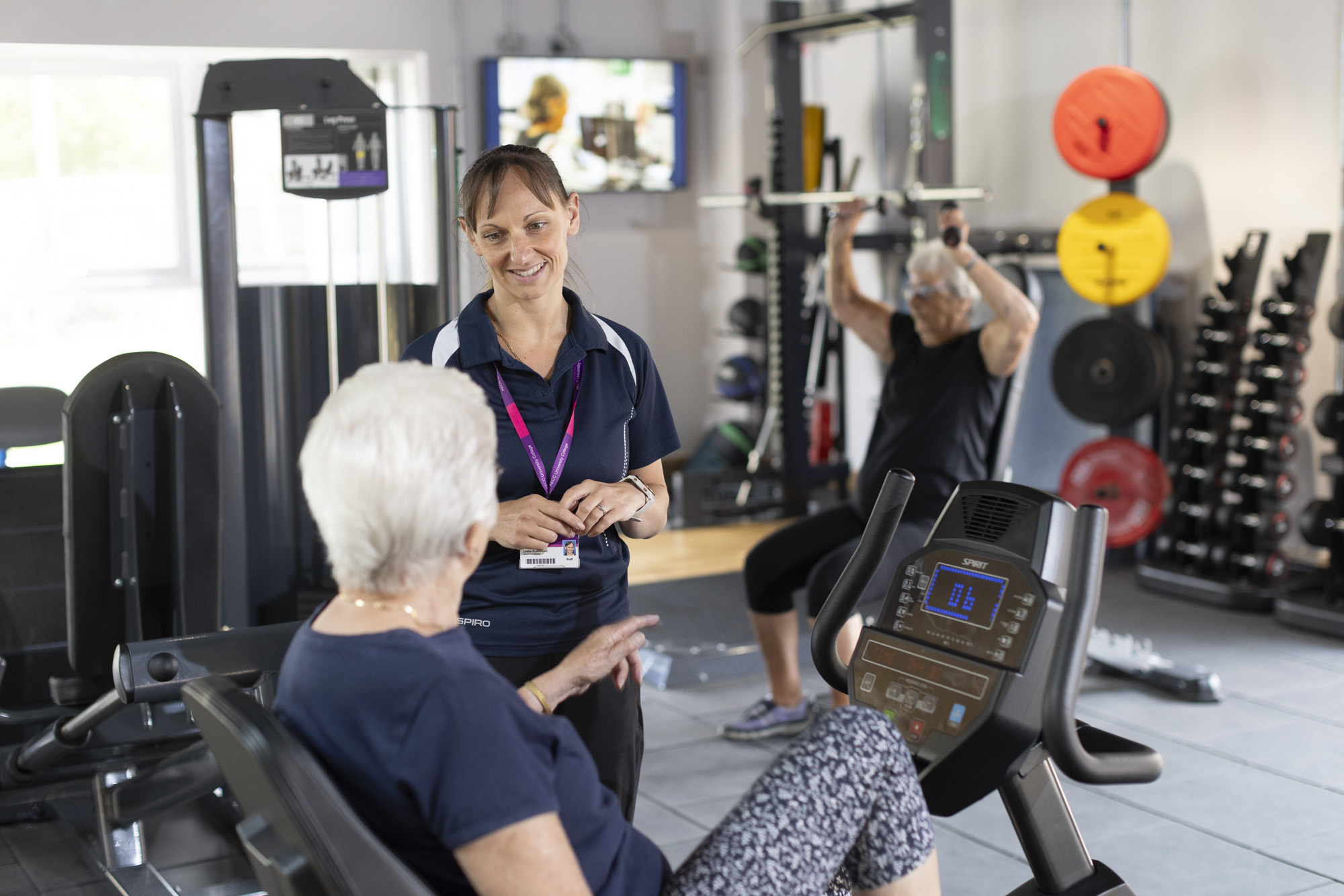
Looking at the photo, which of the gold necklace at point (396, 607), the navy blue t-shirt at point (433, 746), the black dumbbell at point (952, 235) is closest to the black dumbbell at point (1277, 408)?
the black dumbbell at point (952, 235)

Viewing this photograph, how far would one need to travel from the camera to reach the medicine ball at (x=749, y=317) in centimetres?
666

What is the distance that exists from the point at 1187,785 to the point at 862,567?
1.68 metres

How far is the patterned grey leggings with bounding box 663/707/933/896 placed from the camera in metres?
1.34

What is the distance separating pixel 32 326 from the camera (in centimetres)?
634

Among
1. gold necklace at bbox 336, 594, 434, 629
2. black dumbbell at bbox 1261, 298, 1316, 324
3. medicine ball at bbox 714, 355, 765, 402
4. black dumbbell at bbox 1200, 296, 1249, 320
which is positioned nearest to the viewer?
gold necklace at bbox 336, 594, 434, 629

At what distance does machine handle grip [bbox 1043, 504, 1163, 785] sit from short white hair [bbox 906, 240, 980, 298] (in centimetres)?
170

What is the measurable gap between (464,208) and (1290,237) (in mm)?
3857

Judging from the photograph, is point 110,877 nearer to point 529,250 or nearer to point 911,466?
point 529,250

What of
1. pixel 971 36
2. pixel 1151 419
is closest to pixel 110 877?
pixel 1151 419

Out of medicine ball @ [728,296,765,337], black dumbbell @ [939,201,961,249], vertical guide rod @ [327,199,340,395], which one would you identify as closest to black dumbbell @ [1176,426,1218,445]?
black dumbbell @ [939,201,961,249]

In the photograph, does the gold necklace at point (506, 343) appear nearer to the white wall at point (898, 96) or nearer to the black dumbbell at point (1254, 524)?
the black dumbbell at point (1254, 524)

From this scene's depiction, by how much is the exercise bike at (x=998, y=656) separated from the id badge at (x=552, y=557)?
0.35 m

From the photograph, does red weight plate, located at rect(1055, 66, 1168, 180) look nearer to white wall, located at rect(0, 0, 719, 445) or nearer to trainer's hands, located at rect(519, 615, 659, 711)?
white wall, located at rect(0, 0, 719, 445)

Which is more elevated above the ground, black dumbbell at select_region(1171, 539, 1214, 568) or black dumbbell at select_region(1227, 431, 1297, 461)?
black dumbbell at select_region(1227, 431, 1297, 461)
